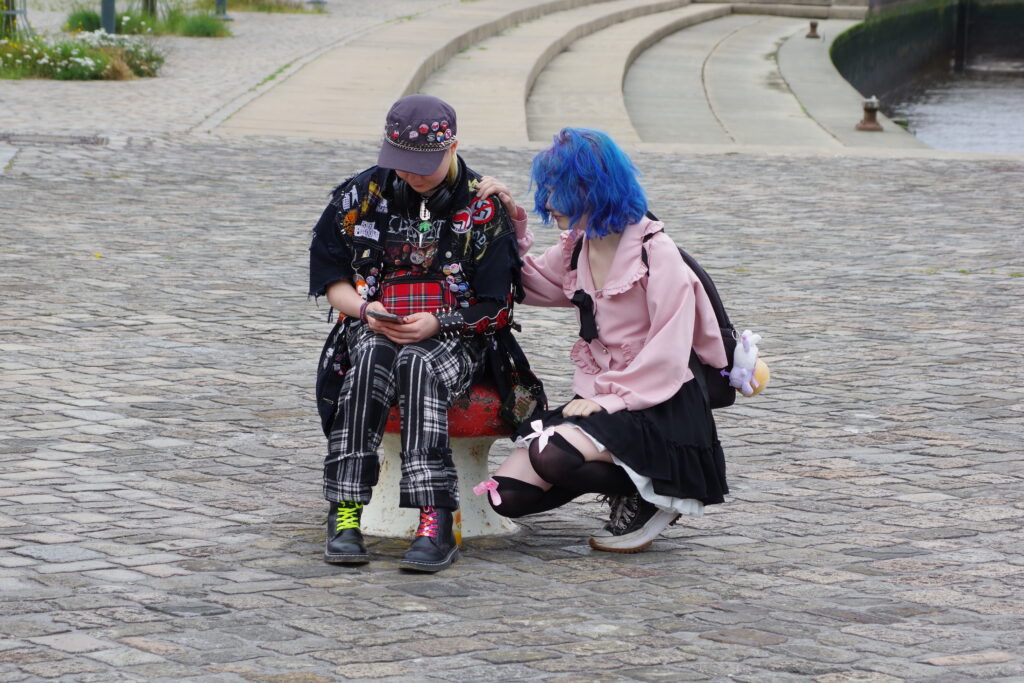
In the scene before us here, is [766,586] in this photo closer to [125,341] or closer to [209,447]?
[209,447]

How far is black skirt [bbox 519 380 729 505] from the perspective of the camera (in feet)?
14.8

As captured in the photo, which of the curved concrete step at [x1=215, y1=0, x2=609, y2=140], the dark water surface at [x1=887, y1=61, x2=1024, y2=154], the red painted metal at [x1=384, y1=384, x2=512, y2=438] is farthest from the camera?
the dark water surface at [x1=887, y1=61, x2=1024, y2=154]

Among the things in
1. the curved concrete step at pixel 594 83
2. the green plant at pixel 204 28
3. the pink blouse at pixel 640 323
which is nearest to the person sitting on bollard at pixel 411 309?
the pink blouse at pixel 640 323

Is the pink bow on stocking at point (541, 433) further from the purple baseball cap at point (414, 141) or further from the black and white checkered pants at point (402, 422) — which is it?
the purple baseball cap at point (414, 141)

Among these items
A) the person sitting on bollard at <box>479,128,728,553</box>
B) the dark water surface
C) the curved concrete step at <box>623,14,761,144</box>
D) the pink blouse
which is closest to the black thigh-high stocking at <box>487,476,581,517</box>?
the person sitting on bollard at <box>479,128,728,553</box>

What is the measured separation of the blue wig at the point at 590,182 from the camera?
4523 mm

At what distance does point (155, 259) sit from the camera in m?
9.16

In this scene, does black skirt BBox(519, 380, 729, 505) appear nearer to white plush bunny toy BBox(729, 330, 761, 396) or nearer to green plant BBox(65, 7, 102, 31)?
white plush bunny toy BBox(729, 330, 761, 396)

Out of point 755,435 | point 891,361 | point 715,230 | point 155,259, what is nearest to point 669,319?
point 755,435

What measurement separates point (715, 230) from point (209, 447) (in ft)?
18.4

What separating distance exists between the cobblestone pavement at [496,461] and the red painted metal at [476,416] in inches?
13.7

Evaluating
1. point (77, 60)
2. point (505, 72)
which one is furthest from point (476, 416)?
point (505, 72)

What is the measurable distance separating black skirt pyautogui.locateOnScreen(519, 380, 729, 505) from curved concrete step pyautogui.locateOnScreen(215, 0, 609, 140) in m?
9.85

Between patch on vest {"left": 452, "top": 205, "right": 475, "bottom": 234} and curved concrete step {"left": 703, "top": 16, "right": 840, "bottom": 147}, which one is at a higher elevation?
patch on vest {"left": 452, "top": 205, "right": 475, "bottom": 234}
